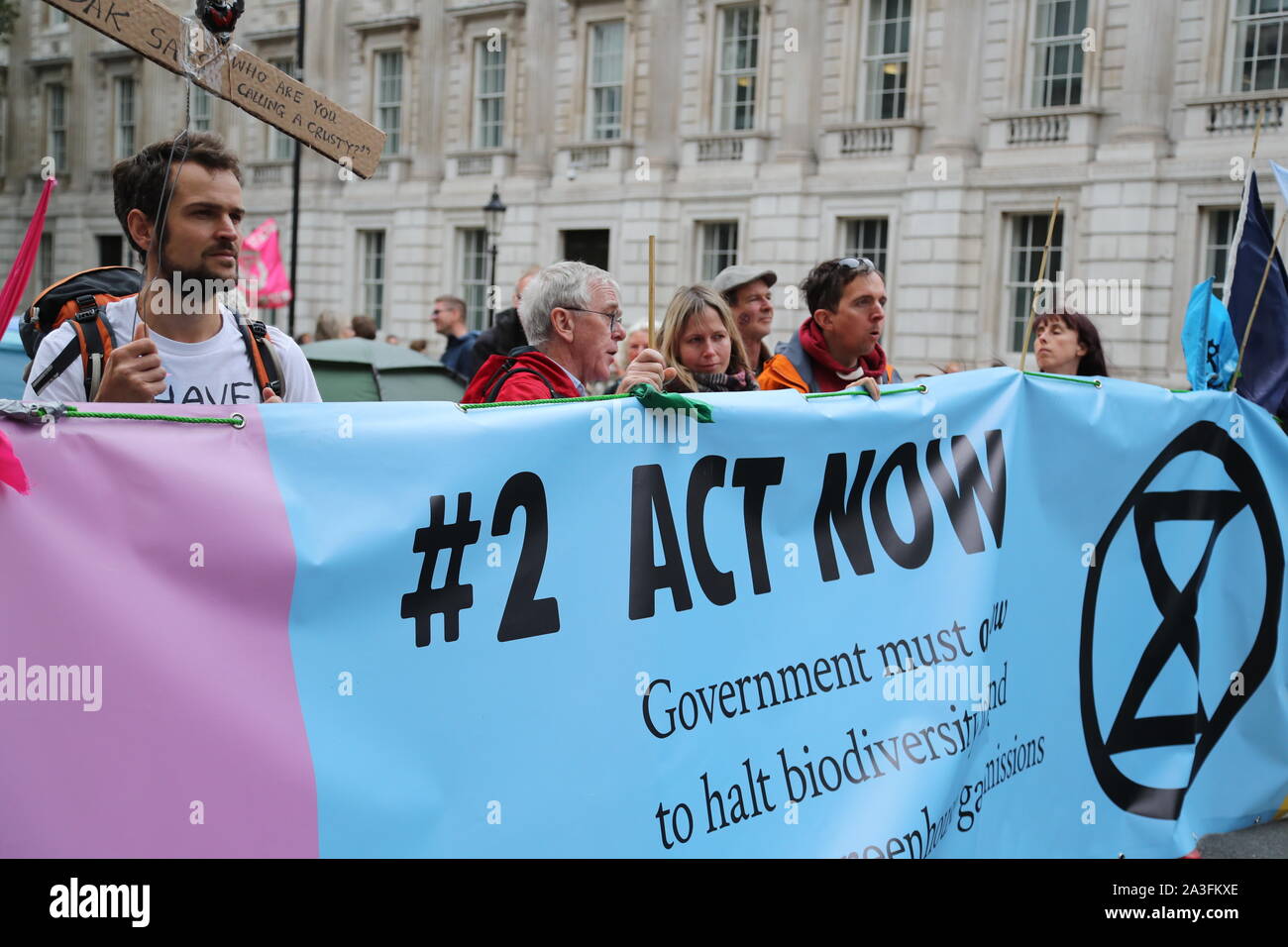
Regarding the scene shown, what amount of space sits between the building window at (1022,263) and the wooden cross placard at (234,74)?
20778mm

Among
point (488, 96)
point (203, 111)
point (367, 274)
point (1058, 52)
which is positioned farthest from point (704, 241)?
point (203, 111)

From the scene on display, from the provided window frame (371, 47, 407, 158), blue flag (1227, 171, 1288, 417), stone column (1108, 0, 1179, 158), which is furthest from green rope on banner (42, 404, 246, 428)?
window frame (371, 47, 407, 158)

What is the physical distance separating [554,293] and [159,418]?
161 centimetres

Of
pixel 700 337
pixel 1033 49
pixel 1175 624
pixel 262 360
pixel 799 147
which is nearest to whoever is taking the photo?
pixel 262 360

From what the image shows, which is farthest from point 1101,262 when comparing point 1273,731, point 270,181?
point 270,181

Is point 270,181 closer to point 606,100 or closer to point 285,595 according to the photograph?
point 606,100

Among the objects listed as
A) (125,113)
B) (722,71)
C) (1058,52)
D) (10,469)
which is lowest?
(10,469)

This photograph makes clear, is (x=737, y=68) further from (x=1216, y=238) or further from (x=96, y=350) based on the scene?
(x=96, y=350)

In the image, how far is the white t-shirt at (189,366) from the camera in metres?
3.10

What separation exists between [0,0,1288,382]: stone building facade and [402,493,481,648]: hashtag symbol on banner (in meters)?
12.6

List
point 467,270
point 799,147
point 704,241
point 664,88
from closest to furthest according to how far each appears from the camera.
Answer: point 799,147 < point 704,241 < point 664,88 < point 467,270

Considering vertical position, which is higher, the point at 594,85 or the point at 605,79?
the point at 605,79

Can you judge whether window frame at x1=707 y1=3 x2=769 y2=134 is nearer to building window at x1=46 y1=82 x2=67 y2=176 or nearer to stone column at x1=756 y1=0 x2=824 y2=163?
stone column at x1=756 y1=0 x2=824 y2=163

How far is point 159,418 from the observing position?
2.64m
